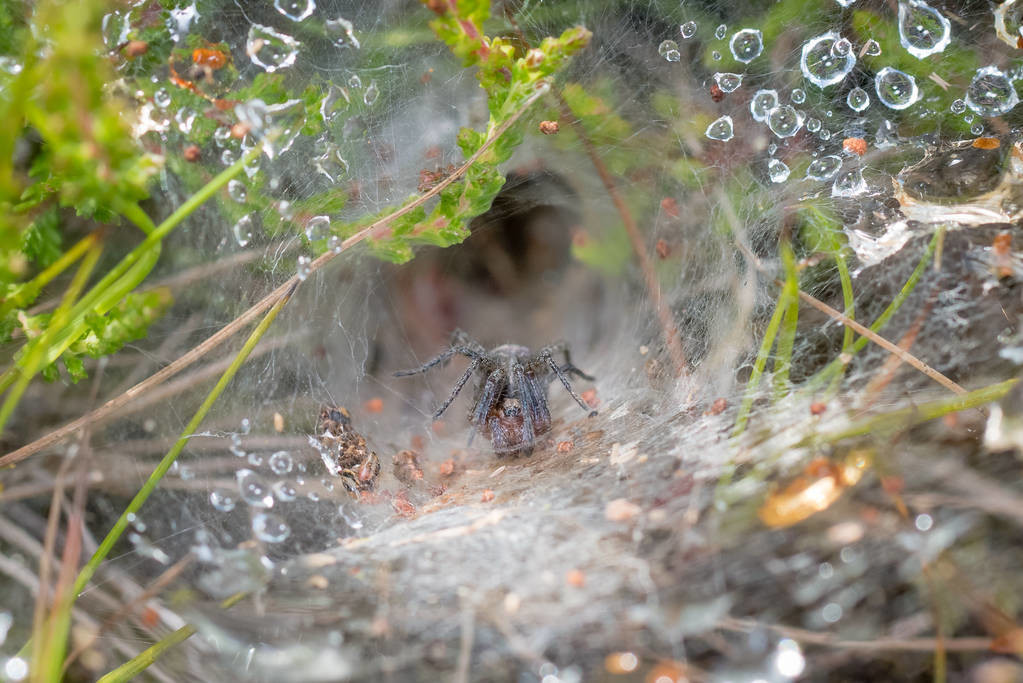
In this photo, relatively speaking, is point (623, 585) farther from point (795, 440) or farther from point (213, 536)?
point (213, 536)

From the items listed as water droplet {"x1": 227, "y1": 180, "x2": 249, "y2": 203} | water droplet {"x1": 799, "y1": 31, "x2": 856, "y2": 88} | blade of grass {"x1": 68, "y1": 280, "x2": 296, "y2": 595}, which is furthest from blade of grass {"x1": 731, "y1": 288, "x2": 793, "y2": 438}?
water droplet {"x1": 227, "y1": 180, "x2": 249, "y2": 203}

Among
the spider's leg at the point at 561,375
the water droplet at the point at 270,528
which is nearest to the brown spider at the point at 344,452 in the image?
the water droplet at the point at 270,528

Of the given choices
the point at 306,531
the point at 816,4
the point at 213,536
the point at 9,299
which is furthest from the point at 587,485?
the point at 816,4

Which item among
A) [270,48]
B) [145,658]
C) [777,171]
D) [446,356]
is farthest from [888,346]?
[145,658]

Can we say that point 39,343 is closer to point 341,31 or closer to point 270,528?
point 270,528

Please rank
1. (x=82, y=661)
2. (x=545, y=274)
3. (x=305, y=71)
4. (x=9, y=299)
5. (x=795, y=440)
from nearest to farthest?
(x=9, y=299) < (x=795, y=440) < (x=82, y=661) < (x=305, y=71) < (x=545, y=274)

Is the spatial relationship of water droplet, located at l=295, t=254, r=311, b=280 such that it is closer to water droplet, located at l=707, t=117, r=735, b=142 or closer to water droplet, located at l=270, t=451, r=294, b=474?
water droplet, located at l=270, t=451, r=294, b=474

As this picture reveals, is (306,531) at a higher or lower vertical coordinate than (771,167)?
lower
